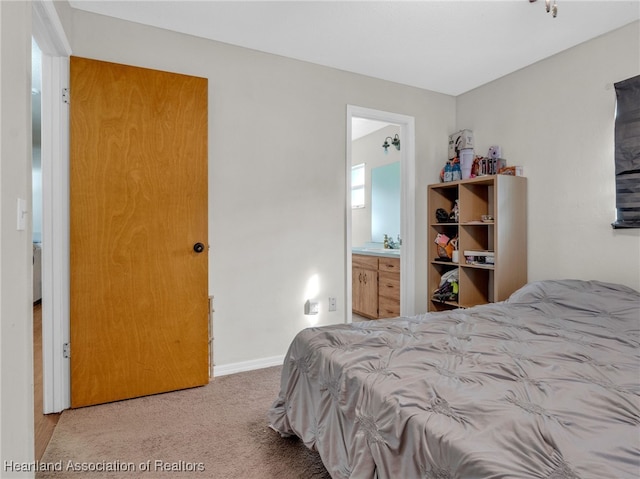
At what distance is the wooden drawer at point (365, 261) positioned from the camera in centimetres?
403

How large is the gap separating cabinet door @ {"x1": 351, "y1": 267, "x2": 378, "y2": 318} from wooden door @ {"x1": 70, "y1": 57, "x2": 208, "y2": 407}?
6.83ft

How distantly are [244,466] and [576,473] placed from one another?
1.32 m

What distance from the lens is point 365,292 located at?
416 cm

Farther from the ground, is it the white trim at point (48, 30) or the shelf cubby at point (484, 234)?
the white trim at point (48, 30)

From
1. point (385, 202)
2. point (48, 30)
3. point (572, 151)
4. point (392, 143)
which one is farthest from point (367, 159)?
point (48, 30)

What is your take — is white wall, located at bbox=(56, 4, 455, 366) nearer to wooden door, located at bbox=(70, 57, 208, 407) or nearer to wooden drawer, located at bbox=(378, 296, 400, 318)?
wooden door, located at bbox=(70, 57, 208, 407)

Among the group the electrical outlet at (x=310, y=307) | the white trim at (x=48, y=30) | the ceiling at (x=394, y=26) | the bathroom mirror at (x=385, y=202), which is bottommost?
the electrical outlet at (x=310, y=307)

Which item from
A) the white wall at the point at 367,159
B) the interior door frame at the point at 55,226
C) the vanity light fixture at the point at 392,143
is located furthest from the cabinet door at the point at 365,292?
the interior door frame at the point at 55,226

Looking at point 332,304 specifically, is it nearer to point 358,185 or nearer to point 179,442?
point 179,442

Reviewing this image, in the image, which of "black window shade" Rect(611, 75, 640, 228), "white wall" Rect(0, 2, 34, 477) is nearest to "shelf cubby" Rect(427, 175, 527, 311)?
"black window shade" Rect(611, 75, 640, 228)

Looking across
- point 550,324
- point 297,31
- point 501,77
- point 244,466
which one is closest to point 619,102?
point 501,77

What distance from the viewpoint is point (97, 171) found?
2.17 metres

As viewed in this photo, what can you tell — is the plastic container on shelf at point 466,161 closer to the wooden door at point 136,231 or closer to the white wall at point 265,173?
the white wall at point 265,173

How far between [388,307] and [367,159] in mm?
2217
